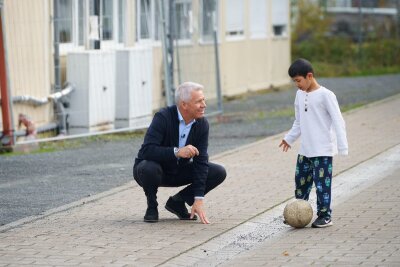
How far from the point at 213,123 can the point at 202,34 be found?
5.85ft

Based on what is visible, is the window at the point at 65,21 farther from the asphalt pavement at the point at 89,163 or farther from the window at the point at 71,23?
the asphalt pavement at the point at 89,163

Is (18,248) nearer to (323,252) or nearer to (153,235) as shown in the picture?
(153,235)

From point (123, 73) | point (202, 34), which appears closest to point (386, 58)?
point (202, 34)

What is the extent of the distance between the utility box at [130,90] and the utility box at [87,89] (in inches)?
19.8

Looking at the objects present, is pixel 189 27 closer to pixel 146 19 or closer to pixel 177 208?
pixel 146 19

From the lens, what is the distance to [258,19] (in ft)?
104

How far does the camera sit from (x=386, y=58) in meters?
39.1

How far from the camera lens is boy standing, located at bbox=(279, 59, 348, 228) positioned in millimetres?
10406

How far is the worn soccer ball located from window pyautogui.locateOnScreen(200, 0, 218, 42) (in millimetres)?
12415

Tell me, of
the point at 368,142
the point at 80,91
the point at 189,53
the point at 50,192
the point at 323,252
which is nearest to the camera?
the point at 323,252

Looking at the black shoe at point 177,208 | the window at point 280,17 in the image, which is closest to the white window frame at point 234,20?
the window at point 280,17

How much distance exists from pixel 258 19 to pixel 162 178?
70.3ft

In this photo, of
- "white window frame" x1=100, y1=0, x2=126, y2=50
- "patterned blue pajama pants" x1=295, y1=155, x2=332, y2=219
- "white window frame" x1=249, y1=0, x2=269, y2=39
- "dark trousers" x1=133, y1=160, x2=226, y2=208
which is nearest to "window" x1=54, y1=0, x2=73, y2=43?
"white window frame" x1=100, y1=0, x2=126, y2=50

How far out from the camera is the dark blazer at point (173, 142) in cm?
1055
